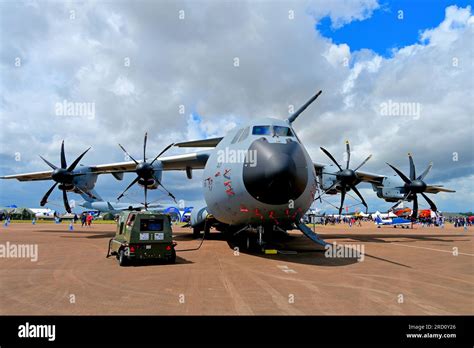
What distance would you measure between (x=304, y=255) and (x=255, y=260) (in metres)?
2.42

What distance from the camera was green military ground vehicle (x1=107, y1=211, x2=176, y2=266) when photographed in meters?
9.89

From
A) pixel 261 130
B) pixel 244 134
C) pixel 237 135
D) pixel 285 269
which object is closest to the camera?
pixel 285 269

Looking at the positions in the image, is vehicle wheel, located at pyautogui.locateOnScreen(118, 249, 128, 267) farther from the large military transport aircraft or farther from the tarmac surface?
the large military transport aircraft

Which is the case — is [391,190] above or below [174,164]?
below

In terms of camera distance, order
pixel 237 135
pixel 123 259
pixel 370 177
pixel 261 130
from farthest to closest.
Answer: pixel 370 177, pixel 237 135, pixel 261 130, pixel 123 259

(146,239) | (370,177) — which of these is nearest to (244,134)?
(146,239)

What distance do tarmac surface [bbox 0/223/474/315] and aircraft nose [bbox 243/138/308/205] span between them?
214 cm

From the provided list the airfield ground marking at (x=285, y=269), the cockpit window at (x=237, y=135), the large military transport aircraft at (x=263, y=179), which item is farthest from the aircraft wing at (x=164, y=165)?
the airfield ground marking at (x=285, y=269)

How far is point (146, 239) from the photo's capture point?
1009 centimetres

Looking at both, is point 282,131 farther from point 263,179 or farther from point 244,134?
point 263,179

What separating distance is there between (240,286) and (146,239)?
13.9 ft

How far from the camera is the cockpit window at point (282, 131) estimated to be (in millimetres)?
11016

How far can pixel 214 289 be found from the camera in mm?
6746
